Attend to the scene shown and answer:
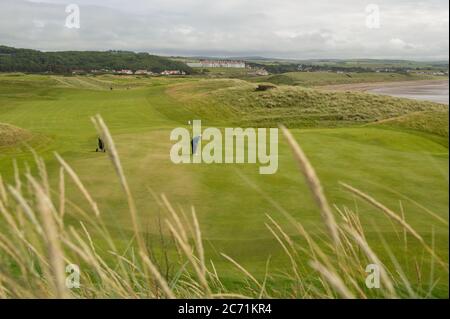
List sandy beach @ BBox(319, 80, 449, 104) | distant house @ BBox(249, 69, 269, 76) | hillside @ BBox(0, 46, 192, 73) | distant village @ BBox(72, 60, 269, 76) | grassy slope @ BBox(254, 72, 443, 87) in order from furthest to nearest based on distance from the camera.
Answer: distant house @ BBox(249, 69, 269, 76)
distant village @ BBox(72, 60, 269, 76)
grassy slope @ BBox(254, 72, 443, 87)
sandy beach @ BBox(319, 80, 449, 104)
hillside @ BBox(0, 46, 192, 73)

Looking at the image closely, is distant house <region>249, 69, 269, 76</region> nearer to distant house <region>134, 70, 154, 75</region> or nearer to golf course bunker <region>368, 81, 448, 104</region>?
distant house <region>134, 70, 154, 75</region>

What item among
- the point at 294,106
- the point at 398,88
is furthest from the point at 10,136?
the point at 398,88

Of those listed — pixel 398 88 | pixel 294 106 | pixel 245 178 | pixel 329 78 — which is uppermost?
pixel 329 78

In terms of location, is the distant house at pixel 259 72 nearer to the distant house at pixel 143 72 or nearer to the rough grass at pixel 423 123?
the distant house at pixel 143 72

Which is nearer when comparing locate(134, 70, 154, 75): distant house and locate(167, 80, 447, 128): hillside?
locate(167, 80, 447, 128): hillside

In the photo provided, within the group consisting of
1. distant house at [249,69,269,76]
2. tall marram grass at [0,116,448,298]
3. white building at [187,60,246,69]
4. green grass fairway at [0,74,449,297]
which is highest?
white building at [187,60,246,69]

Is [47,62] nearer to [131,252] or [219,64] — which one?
[131,252]

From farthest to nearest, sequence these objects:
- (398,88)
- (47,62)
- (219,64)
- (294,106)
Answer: (219,64), (398,88), (294,106), (47,62)

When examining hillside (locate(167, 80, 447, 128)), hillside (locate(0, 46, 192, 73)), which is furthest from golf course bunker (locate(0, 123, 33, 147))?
hillside (locate(167, 80, 447, 128))

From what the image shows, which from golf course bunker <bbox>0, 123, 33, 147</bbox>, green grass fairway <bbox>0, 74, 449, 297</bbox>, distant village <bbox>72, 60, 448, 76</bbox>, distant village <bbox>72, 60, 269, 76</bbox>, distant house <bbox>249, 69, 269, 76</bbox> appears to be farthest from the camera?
distant house <bbox>249, 69, 269, 76</bbox>

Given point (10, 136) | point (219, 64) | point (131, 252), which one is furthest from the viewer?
point (219, 64)

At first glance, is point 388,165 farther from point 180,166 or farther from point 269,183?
point 180,166

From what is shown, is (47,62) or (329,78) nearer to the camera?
A: (47,62)
